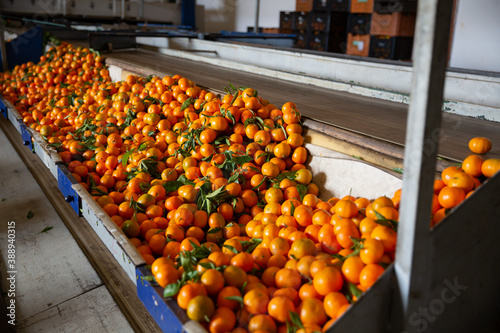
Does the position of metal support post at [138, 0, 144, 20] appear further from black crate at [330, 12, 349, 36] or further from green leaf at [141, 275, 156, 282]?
green leaf at [141, 275, 156, 282]

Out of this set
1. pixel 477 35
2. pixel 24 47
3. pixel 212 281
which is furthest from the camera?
pixel 24 47

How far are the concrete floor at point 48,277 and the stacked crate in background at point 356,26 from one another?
620 centimetres

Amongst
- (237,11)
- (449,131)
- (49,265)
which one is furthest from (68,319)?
(237,11)

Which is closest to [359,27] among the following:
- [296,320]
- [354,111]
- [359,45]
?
[359,45]

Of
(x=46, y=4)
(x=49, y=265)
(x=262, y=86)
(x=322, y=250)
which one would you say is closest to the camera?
(x=322, y=250)

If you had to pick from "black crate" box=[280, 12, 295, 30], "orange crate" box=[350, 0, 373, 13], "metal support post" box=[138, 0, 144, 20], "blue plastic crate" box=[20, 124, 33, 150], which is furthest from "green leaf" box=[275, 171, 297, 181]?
"metal support post" box=[138, 0, 144, 20]

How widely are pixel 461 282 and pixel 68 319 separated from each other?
1.74 meters

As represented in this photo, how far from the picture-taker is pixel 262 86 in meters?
3.50

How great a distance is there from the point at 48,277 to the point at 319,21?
7758mm

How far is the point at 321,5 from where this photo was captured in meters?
8.35

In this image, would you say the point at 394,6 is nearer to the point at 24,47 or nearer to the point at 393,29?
the point at 393,29

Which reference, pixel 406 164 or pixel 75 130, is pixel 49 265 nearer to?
pixel 75 130

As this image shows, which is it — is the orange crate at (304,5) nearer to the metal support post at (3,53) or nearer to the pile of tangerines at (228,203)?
the metal support post at (3,53)

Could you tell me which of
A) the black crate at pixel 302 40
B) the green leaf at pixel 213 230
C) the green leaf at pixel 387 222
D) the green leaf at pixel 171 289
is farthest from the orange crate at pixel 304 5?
the green leaf at pixel 171 289
